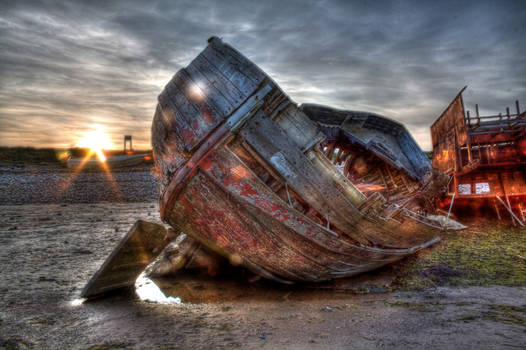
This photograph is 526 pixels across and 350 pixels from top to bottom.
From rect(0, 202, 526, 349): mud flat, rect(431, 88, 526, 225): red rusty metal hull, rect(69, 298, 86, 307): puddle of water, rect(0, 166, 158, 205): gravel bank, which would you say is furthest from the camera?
rect(0, 166, 158, 205): gravel bank

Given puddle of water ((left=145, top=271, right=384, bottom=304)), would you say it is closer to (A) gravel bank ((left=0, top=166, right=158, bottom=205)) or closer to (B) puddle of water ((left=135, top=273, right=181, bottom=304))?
(B) puddle of water ((left=135, top=273, right=181, bottom=304))

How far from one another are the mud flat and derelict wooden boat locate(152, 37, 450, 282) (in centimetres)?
60

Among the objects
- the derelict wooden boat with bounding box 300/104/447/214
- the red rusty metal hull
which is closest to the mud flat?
the derelict wooden boat with bounding box 300/104/447/214

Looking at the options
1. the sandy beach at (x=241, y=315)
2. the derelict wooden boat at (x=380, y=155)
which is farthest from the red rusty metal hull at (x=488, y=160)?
the sandy beach at (x=241, y=315)

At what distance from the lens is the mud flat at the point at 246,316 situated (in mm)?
2697

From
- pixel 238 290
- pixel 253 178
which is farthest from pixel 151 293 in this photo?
pixel 253 178

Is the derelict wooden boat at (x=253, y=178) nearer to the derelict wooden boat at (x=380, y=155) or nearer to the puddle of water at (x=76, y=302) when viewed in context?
the puddle of water at (x=76, y=302)

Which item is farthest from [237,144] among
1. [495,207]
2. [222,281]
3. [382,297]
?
[495,207]

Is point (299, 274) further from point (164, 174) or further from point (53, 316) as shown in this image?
point (53, 316)

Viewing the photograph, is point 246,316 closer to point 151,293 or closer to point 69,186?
point 151,293

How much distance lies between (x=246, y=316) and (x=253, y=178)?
1474mm

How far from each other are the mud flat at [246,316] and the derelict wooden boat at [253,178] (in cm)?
60

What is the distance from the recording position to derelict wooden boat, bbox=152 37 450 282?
3520 millimetres

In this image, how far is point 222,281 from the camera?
4.66m
